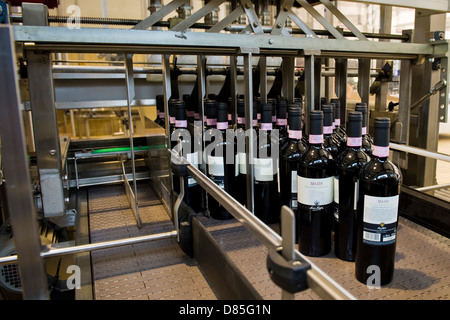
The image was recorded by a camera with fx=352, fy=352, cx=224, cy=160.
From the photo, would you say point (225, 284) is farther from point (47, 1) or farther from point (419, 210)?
point (47, 1)

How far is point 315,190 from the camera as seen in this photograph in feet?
3.07

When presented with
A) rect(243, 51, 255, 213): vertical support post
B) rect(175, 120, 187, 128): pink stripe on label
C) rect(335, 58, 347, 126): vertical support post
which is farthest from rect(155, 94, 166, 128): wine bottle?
rect(335, 58, 347, 126): vertical support post

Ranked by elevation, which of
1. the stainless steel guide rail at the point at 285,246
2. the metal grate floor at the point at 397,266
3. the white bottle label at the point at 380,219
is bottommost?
the metal grate floor at the point at 397,266

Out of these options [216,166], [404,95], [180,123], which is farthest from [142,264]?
[404,95]

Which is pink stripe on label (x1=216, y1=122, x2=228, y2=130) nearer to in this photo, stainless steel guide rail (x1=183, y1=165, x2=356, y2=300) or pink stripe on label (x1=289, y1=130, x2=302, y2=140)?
pink stripe on label (x1=289, y1=130, x2=302, y2=140)

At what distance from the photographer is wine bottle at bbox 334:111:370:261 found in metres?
0.92

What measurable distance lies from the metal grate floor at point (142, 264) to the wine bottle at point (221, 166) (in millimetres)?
194

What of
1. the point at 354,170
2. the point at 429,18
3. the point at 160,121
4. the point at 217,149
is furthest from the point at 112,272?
the point at 429,18

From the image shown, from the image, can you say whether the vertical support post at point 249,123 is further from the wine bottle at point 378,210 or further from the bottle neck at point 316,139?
the wine bottle at point 378,210

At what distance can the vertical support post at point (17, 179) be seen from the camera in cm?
57

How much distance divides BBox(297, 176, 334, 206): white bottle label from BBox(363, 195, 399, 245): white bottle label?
0.13 meters

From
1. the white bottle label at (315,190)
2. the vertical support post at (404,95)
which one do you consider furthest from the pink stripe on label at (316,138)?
the vertical support post at (404,95)

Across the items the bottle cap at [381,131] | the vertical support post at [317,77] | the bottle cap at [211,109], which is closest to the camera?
the bottle cap at [381,131]

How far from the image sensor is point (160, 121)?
6.38 feet
